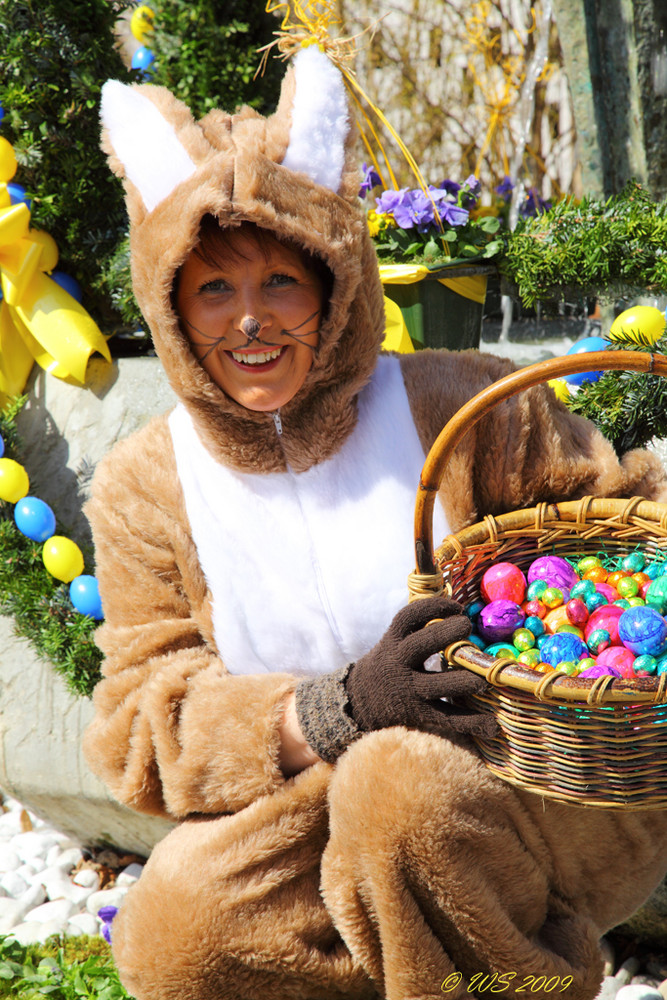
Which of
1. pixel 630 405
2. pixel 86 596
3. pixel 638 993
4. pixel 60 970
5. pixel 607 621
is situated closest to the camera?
pixel 607 621

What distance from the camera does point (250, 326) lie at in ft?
4.99

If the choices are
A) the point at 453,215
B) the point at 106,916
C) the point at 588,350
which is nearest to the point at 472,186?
the point at 453,215

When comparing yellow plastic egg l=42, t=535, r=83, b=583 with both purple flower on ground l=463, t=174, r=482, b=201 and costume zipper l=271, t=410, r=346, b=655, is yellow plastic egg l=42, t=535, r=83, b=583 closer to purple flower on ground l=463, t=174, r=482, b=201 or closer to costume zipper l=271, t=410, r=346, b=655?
costume zipper l=271, t=410, r=346, b=655

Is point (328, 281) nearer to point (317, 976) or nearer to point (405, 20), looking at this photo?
point (317, 976)

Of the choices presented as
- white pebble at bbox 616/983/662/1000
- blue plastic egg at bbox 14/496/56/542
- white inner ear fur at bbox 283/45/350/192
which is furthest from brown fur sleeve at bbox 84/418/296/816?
white pebble at bbox 616/983/662/1000

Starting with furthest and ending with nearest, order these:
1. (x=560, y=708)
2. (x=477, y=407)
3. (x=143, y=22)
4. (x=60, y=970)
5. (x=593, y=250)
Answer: (x=143, y=22) < (x=593, y=250) < (x=60, y=970) < (x=477, y=407) < (x=560, y=708)

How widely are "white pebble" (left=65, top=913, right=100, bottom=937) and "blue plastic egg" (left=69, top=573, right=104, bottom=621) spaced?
822 mm

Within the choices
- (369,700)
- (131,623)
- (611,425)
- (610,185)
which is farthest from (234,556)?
(610,185)

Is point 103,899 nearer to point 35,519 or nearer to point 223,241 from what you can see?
point 35,519

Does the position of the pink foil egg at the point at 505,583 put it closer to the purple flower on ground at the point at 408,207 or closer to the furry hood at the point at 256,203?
the furry hood at the point at 256,203

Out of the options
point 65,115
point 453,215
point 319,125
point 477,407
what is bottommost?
point 477,407

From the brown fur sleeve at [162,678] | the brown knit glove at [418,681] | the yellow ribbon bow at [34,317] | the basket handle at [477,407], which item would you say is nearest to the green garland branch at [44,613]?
the yellow ribbon bow at [34,317]

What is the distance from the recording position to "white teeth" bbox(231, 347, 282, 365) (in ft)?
5.22

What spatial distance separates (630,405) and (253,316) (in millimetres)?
1008
